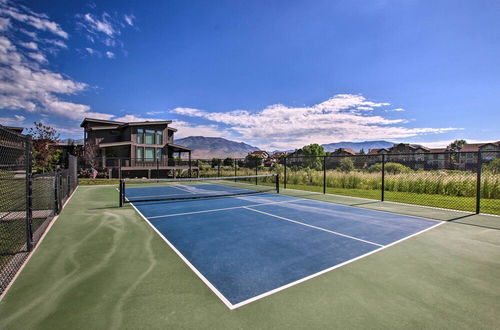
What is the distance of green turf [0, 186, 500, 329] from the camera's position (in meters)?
2.64

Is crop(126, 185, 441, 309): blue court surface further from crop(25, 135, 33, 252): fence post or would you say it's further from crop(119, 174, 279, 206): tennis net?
crop(25, 135, 33, 252): fence post

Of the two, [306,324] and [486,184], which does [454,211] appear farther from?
[306,324]

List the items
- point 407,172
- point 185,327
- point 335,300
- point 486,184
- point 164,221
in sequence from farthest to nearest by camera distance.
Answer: point 407,172, point 486,184, point 164,221, point 335,300, point 185,327

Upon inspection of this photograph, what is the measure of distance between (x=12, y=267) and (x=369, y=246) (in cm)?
647

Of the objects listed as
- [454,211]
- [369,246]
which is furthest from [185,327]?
[454,211]

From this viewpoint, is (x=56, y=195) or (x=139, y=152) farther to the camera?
(x=139, y=152)

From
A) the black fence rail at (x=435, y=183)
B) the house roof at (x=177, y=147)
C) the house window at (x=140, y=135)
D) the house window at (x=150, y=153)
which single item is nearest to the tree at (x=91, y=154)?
the house window at (x=140, y=135)

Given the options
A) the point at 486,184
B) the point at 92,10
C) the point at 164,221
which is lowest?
the point at 164,221

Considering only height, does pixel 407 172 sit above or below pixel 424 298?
above

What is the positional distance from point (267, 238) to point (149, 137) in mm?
29737

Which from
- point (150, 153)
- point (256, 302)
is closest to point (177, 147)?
point (150, 153)

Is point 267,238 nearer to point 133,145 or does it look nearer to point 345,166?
point 345,166

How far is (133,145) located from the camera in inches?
1169

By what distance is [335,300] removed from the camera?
10.0 ft
